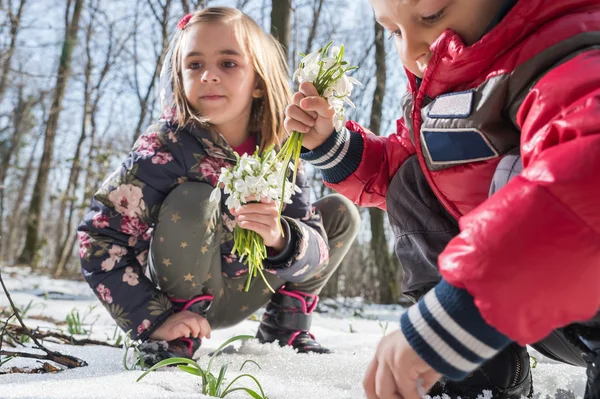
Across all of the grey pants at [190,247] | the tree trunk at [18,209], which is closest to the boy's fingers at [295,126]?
the grey pants at [190,247]

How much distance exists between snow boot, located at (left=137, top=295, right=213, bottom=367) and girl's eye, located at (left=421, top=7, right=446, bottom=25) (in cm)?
137

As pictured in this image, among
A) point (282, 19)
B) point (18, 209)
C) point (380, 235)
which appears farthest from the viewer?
point (18, 209)

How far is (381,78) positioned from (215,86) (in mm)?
4966

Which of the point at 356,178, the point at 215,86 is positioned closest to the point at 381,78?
the point at 215,86

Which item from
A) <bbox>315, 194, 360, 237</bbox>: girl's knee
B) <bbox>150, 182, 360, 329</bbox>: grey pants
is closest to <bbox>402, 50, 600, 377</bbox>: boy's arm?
<bbox>150, 182, 360, 329</bbox>: grey pants

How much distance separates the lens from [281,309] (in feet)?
8.58

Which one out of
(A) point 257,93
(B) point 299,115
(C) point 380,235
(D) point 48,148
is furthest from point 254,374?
(D) point 48,148

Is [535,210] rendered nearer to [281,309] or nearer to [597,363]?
[597,363]

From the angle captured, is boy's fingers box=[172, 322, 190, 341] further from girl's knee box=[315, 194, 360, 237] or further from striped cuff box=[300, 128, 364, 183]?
girl's knee box=[315, 194, 360, 237]

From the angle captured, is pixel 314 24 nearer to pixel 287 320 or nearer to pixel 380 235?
pixel 380 235

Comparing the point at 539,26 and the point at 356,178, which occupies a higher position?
the point at 539,26

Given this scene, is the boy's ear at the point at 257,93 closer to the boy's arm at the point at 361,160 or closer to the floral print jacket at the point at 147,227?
the floral print jacket at the point at 147,227

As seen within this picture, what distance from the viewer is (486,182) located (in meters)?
1.46

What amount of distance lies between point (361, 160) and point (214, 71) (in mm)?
972
